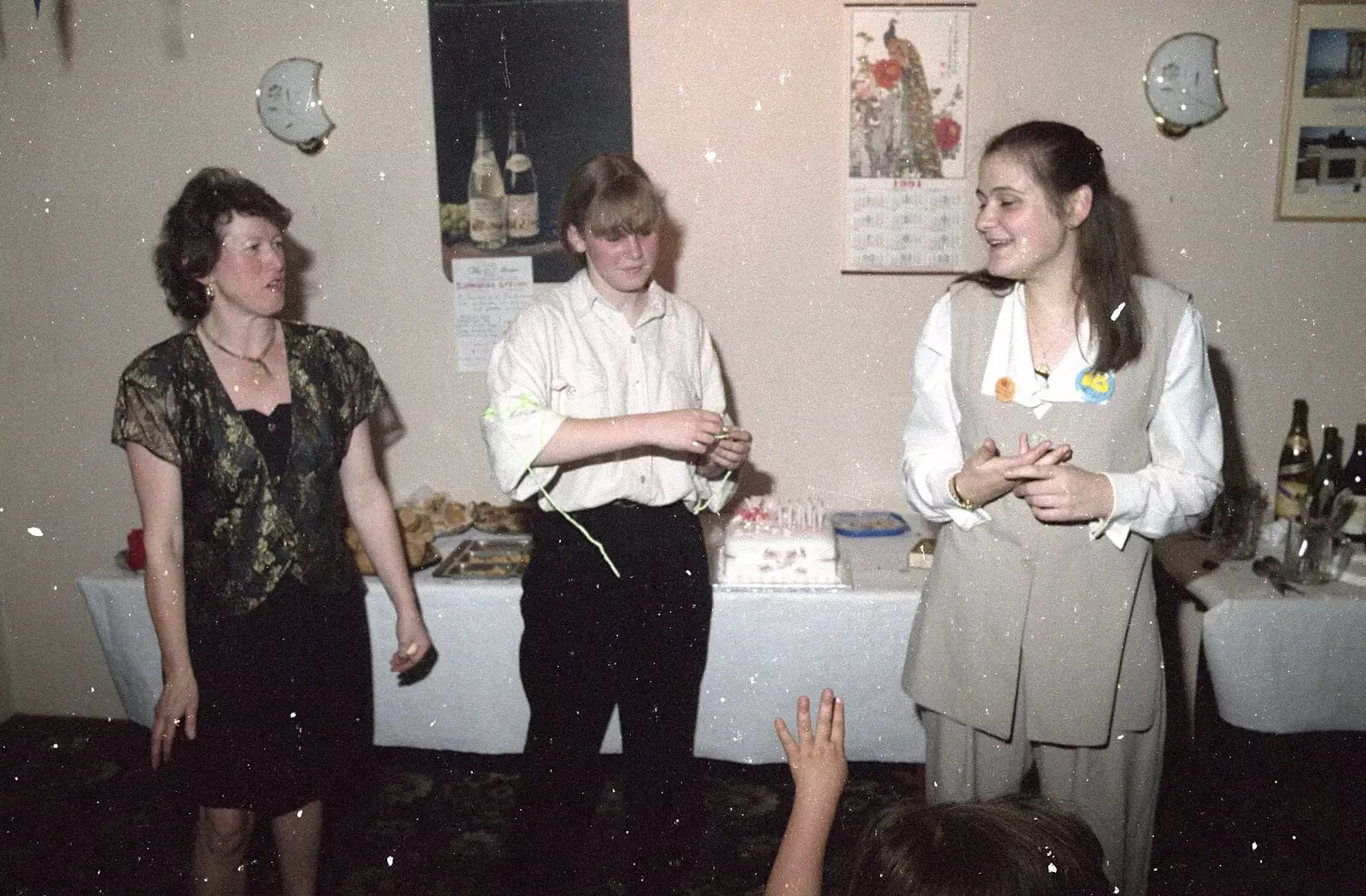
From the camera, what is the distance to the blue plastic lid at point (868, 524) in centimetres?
296

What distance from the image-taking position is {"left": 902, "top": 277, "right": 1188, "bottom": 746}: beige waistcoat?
1.69 m

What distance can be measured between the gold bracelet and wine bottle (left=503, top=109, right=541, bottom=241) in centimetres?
184

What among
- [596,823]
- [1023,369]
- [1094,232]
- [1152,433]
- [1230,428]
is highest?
[1094,232]

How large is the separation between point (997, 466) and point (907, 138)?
1.69 metres

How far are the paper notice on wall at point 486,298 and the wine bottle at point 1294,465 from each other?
246 cm

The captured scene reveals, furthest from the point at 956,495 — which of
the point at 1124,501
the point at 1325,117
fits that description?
the point at 1325,117

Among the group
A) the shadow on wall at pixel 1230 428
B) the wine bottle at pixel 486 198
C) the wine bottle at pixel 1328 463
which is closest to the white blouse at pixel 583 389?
the wine bottle at pixel 486 198

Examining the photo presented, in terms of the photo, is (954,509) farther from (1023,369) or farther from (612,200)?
(612,200)

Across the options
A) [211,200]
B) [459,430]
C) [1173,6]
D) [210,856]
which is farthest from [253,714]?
[1173,6]

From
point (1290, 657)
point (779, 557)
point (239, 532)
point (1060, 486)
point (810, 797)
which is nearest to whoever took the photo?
point (810, 797)

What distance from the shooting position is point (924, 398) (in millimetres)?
1826

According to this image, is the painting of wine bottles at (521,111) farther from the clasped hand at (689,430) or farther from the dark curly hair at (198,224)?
the clasped hand at (689,430)

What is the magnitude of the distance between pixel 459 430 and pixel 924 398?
6.30 feet

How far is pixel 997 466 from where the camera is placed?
160 cm
